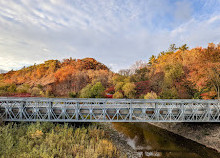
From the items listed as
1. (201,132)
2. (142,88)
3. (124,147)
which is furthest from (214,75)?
(124,147)

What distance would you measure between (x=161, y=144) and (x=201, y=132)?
17.6ft

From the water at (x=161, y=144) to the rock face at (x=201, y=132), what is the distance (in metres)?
0.74

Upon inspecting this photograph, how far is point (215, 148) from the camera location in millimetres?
13039

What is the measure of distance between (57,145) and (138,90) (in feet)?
81.0

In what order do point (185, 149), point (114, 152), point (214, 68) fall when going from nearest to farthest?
point (114, 152) → point (185, 149) → point (214, 68)

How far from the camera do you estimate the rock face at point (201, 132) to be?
13725 millimetres

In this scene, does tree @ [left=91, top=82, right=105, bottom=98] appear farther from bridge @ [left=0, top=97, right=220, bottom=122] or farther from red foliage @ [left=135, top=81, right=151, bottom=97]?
bridge @ [left=0, top=97, right=220, bottom=122]

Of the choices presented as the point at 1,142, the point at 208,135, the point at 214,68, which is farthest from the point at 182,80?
the point at 1,142

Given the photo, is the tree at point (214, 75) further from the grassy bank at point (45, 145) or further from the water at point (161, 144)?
the grassy bank at point (45, 145)

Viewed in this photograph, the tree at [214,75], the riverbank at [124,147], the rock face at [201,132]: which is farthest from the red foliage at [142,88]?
the riverbank at [124,147]

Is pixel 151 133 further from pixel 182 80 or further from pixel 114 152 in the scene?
pixel 182 80

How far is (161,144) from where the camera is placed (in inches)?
566

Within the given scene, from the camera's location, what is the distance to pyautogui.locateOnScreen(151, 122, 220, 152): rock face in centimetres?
1373

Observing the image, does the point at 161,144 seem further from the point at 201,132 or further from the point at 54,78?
the point at 54,78
